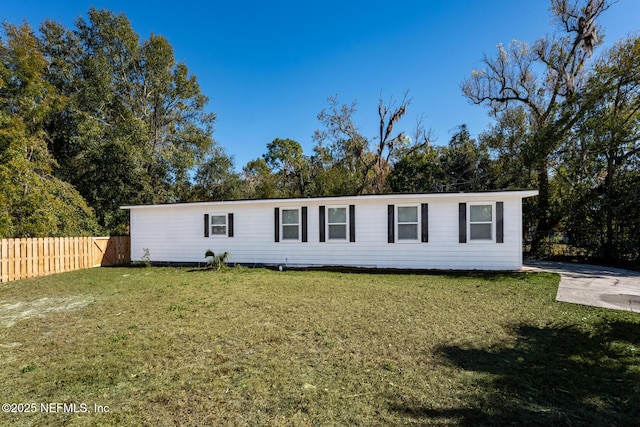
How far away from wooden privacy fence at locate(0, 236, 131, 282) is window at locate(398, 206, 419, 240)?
1191 centimetres

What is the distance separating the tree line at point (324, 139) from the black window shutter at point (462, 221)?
7076 mm

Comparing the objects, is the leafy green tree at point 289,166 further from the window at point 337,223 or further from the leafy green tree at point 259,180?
the window at point 337,223

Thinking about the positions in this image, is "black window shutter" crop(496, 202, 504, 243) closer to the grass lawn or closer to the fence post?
the grass lawn

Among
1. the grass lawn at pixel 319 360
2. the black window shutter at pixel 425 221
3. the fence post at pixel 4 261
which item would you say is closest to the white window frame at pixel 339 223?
the black window shutter at pixel 425 221

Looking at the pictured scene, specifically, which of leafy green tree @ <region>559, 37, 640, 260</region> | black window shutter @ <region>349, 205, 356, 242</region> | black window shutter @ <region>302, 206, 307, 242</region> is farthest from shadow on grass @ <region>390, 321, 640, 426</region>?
leafy green tree @ <region>559, 37, 640, 260</region>

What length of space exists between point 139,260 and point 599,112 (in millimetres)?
20440

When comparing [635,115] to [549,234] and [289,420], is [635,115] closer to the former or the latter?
[549,234]

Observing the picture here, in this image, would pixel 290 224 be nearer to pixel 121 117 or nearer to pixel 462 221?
pixel 462 221

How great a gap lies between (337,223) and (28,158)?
15.0 m

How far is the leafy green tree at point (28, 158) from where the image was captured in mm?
12258

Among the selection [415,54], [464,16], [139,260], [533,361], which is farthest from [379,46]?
[533,361]

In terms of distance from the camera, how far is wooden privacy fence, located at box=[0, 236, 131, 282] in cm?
979

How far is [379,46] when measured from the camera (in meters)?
17.4

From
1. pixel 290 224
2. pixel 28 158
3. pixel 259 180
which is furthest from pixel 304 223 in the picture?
pixel 259 180
